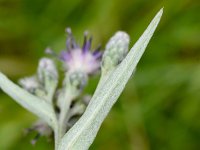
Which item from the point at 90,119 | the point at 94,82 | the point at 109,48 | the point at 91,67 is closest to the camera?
the point at 90,119

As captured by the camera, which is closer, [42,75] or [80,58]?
[42,75]

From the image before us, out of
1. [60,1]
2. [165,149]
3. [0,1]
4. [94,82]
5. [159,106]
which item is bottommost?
[165,149]

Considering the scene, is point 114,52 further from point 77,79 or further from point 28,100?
point 28,100

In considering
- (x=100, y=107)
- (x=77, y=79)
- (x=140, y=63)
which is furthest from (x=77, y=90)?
(x=140, y=63)

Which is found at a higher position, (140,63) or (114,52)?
(114,52)

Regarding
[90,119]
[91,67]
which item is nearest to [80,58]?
[91,67]

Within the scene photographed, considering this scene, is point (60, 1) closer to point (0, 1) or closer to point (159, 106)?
point (0, 1)

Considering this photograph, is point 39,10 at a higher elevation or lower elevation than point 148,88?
higher

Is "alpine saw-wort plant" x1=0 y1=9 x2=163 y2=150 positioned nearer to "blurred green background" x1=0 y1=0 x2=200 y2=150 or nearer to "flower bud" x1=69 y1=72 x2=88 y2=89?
"flower bud" x1=69 y1=72 x2=88 y2=89
